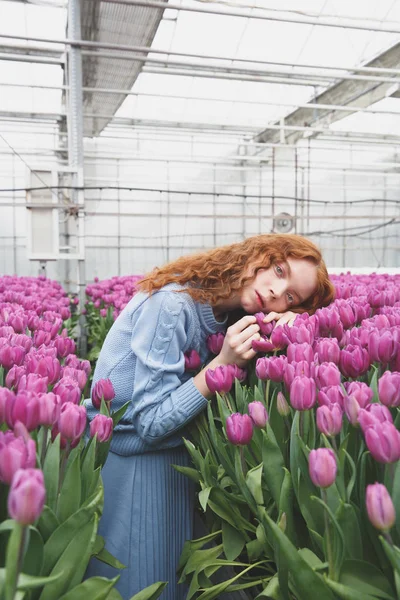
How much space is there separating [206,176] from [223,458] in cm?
1477

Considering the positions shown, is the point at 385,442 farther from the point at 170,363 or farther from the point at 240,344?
the point at 170,363

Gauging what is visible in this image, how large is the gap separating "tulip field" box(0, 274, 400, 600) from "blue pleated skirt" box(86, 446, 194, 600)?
0.13 m

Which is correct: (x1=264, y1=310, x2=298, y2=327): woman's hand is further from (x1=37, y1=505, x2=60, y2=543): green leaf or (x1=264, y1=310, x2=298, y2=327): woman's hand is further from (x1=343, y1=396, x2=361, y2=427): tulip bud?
(x1=37, y1=505, x2=60, y2=543): green leaf

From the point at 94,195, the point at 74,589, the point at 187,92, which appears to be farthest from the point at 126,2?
the point at 94,195

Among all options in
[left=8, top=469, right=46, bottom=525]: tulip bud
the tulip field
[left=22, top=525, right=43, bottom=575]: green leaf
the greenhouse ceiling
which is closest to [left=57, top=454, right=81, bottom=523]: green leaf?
the tulip field

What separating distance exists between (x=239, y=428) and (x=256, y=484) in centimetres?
10

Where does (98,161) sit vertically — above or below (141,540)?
above

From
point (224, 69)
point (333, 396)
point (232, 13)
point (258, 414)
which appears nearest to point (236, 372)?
point (258, 414)

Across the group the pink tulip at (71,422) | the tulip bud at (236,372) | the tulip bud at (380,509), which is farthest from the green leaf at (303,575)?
the tulip bud at (236,372)

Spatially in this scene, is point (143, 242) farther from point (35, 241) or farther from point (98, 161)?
point (35, 241)

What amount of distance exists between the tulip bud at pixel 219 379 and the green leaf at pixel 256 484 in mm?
284

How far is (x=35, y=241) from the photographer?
15.2 feet

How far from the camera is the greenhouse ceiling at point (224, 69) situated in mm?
6656

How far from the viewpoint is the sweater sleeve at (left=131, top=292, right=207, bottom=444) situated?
131cm
